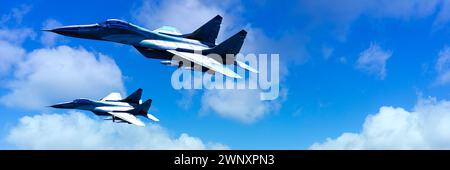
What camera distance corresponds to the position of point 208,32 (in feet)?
302

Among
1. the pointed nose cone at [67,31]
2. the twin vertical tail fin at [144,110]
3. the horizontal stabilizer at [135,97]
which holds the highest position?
the horizontal stabilizer at [135,97]

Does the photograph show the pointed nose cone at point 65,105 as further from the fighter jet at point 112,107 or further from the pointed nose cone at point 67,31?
the pointed nose cone at point 67,31

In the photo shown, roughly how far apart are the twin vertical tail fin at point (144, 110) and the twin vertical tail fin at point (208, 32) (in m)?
32.5

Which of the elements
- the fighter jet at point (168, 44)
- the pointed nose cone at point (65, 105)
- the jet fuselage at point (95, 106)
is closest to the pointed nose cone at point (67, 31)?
the fighter jet at point (168, 44)

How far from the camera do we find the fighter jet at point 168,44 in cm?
7606

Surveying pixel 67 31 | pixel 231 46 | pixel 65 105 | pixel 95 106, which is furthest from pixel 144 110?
pixel 67 31

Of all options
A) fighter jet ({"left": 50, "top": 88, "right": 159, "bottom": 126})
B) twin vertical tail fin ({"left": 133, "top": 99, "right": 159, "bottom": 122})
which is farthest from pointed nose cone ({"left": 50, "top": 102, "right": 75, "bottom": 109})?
twin vertical tail fin ({"left": 133, "top": 99, "right": 159, "bottom": 122})

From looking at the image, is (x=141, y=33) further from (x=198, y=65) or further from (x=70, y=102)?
(x=70, y=102)

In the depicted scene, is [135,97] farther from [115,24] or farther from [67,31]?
[67,31]

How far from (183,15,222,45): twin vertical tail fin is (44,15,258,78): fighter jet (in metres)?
2.45

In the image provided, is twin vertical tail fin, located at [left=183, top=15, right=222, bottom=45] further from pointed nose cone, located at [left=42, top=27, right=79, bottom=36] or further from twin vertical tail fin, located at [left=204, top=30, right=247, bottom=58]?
pointed nose cone, located at [left=42, top=27, right=79, bottom=36]

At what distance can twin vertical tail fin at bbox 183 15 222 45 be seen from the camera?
299 ft

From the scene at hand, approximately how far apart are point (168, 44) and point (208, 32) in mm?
12754

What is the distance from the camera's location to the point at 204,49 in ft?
284
